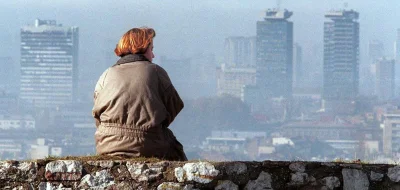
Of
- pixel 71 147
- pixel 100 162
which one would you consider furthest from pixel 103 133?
pixel 71 147

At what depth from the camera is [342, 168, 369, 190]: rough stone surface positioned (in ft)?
16.8

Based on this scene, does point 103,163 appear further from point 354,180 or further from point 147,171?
point 354,180

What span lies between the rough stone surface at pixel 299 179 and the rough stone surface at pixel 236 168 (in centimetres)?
20

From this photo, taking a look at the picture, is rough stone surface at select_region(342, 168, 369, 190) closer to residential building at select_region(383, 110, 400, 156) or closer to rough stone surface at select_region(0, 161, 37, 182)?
rough stone surface at select_region(0, 161, 37, 182)

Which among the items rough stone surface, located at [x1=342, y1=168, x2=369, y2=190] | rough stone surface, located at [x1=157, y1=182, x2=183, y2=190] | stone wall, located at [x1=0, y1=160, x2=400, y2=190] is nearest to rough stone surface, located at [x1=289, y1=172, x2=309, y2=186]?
stone wall, located at [x1=0, y1=160, x2=400, y2=190]

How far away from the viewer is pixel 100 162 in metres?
5.10

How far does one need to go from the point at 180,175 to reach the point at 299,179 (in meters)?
0.48

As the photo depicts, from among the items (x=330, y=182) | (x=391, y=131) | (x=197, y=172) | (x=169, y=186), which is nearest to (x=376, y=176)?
(x=330, y=182)

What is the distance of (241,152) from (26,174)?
183941mm

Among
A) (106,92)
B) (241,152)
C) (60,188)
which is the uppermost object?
(106,92)

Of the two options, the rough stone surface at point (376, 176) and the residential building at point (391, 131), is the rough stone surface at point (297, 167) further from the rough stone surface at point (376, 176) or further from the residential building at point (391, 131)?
the residential building at point (391, 131)

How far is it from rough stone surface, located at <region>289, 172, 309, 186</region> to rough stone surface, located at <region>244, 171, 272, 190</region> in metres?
0.10

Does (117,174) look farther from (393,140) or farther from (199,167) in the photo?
(393,140)

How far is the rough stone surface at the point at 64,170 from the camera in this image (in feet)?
16.7
